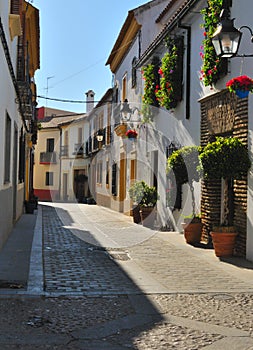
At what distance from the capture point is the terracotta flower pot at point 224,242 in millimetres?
9031

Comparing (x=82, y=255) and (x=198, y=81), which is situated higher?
(x=198, y=81)

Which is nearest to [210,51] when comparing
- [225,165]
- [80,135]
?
[225,165]

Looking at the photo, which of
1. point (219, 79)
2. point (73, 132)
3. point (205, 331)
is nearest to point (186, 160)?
point (219, 79)

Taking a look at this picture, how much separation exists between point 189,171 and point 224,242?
7.35ft

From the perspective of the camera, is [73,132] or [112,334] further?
[73,132]

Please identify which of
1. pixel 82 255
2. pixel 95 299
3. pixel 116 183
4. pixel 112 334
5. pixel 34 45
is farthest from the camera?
pixel 116 183

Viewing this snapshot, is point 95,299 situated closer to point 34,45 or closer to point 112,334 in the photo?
point 112,334

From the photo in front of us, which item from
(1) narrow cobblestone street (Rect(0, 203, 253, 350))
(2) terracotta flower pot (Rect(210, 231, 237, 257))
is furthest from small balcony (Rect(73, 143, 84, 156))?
(2) terracotta flower pot (Rect(210, 231, 237, 257))

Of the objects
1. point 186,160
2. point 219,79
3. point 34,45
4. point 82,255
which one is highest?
point 34,45

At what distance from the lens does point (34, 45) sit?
1931cm

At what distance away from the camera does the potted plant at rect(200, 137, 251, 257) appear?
8688 mm

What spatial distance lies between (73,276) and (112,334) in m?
2.74

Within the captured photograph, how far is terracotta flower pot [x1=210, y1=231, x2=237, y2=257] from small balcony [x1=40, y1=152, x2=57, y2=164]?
3485 cm

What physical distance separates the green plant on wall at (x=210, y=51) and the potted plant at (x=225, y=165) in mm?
1643
